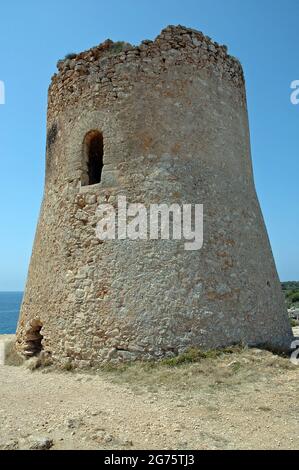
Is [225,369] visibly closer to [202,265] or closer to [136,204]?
[202,265]

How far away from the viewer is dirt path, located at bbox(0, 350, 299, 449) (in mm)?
4410

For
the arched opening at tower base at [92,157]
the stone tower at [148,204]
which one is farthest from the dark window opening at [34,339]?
the arched opening at tower base at [92,157]

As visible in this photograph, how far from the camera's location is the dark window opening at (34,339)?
8.69 meters

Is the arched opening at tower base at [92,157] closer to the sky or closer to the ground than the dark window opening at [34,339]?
closer to the sky

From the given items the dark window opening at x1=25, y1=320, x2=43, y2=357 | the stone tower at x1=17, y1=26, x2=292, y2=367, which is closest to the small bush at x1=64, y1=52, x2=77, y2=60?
the stone tower at x1=17, y1=26, x2=292, y2=367

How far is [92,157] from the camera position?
30.0 ft

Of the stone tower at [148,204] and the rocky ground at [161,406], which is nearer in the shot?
the rocky ground at [161,406]

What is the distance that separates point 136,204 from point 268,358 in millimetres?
3671

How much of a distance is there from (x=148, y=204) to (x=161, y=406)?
12.5ft

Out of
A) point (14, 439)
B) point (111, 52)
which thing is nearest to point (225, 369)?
point (14, 439)

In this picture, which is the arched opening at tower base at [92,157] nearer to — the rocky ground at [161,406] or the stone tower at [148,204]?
the stone tower at [148,204]

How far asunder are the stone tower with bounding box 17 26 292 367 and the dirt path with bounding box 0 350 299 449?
0.76 metres

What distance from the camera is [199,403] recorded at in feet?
17.7

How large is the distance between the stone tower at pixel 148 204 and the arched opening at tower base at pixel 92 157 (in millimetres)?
30
